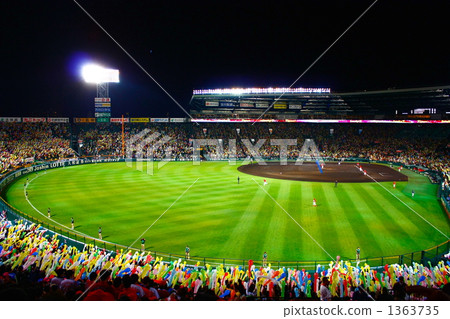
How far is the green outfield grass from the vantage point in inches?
722

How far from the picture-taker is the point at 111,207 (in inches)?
1061

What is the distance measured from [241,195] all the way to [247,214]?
23.9 feet

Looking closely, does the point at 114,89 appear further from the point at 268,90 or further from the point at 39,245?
the point at 39,245

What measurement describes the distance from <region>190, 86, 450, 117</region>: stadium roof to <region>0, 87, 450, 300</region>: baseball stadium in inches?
16.3

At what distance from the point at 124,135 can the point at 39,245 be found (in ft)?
232

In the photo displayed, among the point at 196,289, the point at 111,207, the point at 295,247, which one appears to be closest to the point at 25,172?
the point at 111,207

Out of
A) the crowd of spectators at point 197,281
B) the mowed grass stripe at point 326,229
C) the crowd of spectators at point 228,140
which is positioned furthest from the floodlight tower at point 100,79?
the crowd of spectators at point 197,281

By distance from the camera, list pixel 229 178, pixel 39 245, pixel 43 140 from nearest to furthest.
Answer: pixel 39 245, pixel 229 178, pixel 43 140

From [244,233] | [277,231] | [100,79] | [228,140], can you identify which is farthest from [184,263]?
[228,140]

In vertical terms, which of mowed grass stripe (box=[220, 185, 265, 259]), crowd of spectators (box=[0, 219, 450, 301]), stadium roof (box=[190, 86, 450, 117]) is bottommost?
mowed grass stripe (box=[220, 185, 265, 259])

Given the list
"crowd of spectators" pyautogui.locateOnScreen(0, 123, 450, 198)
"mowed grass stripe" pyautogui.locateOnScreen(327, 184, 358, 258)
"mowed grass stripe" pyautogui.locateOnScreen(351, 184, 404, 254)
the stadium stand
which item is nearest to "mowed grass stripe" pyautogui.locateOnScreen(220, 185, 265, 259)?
the stadium stand

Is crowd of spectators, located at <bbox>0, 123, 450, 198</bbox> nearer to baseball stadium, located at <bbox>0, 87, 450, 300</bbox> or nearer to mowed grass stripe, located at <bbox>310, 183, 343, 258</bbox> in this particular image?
baseball stadium, located at <bbox>0, 87, 450, 300</bbox>

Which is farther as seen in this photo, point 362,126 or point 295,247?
point 362,126

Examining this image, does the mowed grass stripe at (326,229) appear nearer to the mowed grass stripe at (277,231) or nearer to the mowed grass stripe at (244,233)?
the mowed grass stripe at (277,231)
